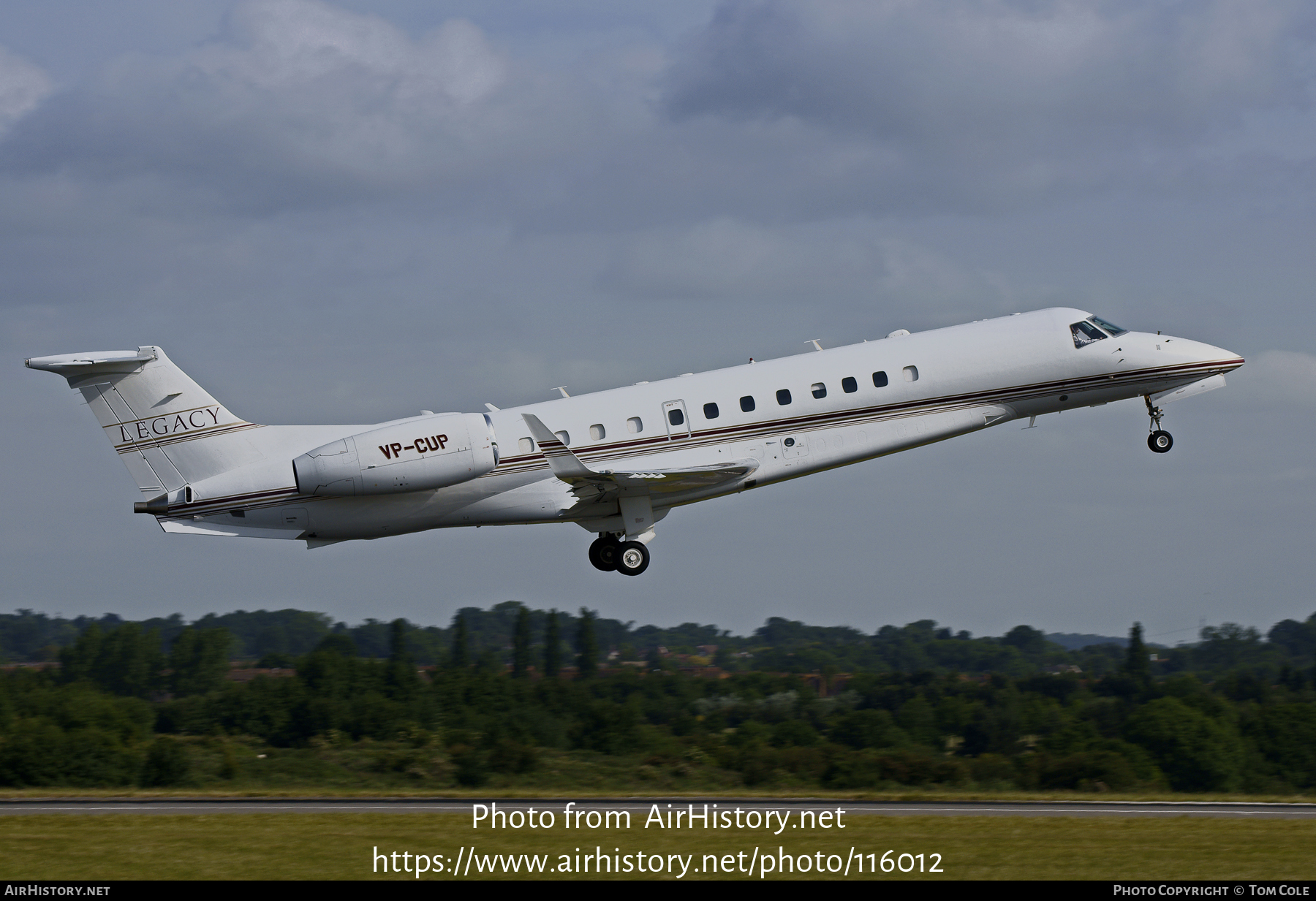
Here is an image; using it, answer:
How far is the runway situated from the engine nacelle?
610 cm

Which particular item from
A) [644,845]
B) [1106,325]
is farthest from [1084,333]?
[644,845]

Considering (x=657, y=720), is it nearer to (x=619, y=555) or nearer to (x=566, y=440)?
(x=619, y=555)

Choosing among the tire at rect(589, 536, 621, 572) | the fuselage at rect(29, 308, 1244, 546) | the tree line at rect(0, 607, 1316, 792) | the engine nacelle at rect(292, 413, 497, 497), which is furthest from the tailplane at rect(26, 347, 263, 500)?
the tree line at rect(0, 607, 1316, 792)

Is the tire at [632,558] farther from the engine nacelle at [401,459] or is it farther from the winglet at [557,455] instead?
the engine nacelle at [401,459]

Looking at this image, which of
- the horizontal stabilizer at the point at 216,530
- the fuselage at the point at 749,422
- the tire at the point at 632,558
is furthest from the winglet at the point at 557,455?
the horizontal stabilizer at the point at 216,530

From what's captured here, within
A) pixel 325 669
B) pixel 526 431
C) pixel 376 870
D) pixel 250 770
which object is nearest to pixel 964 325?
pixel 526 431

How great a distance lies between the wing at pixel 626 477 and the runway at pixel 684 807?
6020 millimetres

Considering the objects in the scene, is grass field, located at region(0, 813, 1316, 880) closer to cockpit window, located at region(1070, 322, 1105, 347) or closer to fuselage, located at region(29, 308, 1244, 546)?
fuselage, located at region(29, 308, 1244, 546)

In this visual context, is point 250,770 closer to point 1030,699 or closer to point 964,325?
point 964,325

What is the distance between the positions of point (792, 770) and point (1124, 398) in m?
25.5

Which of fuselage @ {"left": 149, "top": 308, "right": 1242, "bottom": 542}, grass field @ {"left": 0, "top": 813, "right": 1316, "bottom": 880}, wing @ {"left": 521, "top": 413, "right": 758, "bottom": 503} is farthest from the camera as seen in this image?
fuselage @ {"left": 149, "top": 308, "right": 1242, "bottom": 542}

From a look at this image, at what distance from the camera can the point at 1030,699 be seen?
262 ft

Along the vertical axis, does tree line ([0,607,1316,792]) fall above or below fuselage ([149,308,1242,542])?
below

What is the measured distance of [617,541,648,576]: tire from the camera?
2764cm
